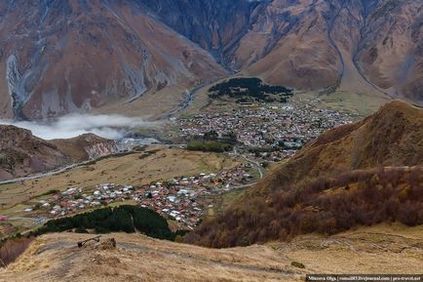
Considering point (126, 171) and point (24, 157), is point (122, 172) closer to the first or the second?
point (126, 171)

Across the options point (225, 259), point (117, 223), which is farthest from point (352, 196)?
point (117, 223)

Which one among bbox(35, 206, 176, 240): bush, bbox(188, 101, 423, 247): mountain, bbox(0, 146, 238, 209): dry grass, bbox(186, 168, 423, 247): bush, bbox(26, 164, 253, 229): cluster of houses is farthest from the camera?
bbox(0, 146, 238, 209): dry grass

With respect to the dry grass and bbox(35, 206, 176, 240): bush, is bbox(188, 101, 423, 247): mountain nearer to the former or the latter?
bbox(35, 206, 176, 240): bush

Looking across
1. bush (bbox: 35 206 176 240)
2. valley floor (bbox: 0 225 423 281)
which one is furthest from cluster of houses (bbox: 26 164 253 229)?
valley floor (bbox: 0 225 423 281)

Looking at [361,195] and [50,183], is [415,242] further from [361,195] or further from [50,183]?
[50,183]

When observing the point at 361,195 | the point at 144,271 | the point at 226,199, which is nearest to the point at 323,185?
the point at 361,195

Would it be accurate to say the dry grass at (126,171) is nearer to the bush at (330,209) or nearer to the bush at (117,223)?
the bush at (117,223)

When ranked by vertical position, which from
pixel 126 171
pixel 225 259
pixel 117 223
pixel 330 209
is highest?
pixel 225 259
